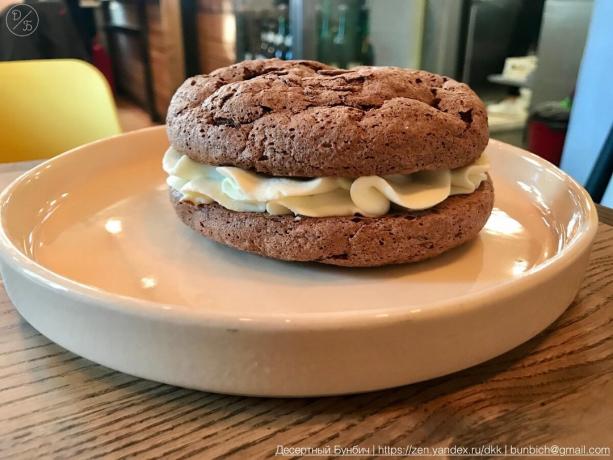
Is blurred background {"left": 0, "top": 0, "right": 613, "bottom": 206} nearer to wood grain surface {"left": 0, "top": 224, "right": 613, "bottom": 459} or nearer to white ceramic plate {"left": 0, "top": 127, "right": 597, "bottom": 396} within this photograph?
white ceramic plate {"left": 0, "top": 127, "right": 597, "bottom": 396}

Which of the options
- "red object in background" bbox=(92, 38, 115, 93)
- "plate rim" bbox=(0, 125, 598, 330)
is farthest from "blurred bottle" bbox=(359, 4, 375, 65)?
"plate rim" bbox=(0, 125, 598, 330)

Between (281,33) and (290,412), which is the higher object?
(290,412)

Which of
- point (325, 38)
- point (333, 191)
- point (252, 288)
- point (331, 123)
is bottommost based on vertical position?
point (325, 38)

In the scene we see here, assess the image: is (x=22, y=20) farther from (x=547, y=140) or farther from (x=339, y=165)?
(x=547, y=140)

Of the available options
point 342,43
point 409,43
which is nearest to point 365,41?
point 342,43

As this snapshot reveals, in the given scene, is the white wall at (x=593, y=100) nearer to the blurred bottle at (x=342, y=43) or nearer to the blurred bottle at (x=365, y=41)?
the blurred bottle at (x=365, y=41)
